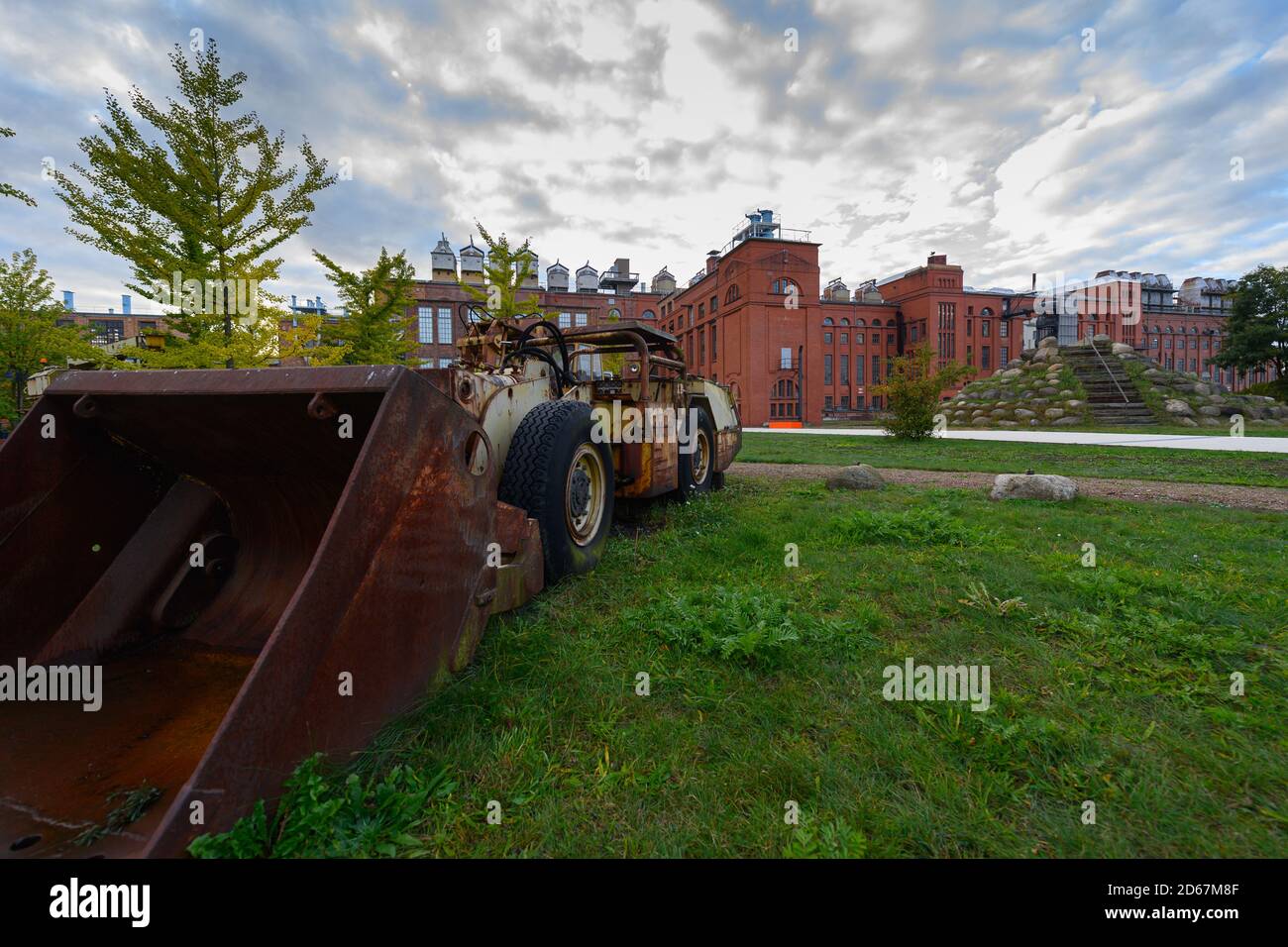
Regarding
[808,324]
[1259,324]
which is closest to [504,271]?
[808,324]

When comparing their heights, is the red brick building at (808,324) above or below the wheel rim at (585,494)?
above

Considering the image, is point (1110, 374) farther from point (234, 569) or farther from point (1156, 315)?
point (1156, 315)

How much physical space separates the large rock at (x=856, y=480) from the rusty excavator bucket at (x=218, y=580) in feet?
17.7

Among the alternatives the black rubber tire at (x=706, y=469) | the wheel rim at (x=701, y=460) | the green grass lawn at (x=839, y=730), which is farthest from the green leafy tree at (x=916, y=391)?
the green grass lawn at (x=839, y=730)

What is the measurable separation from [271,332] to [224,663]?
9.90 meters

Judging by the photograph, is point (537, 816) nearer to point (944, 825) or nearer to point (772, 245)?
point (944, 825)

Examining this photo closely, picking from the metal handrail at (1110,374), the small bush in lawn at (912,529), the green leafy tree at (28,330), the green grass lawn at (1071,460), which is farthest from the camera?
the metal handrail at (1110,374)

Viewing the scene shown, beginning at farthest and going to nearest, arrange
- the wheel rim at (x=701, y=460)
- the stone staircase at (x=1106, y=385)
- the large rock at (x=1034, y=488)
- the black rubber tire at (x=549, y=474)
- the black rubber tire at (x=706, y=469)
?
the stone staircase at (x=1106, y=385) < the wheel rim at (x=701, y=460) < the large rock at (x=1034, y=488) < the black rubber tire at (x=706, y=469) < the black rubber tire at (x=549, y=474)

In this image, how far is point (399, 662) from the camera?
5.52 feet

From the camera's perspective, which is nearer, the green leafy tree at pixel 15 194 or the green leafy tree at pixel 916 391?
the green leafy tree at pixel 15 194

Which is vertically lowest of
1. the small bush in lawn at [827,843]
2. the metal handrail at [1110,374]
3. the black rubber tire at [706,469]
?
the small bush in lawn at [827,843]

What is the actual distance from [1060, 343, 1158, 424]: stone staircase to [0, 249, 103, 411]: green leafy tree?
111 feet

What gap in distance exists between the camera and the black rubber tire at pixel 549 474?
8.96 ft

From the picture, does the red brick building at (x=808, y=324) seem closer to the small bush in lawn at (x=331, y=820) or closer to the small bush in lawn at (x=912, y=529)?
the small bush in lawn at (x=912, y=529)
